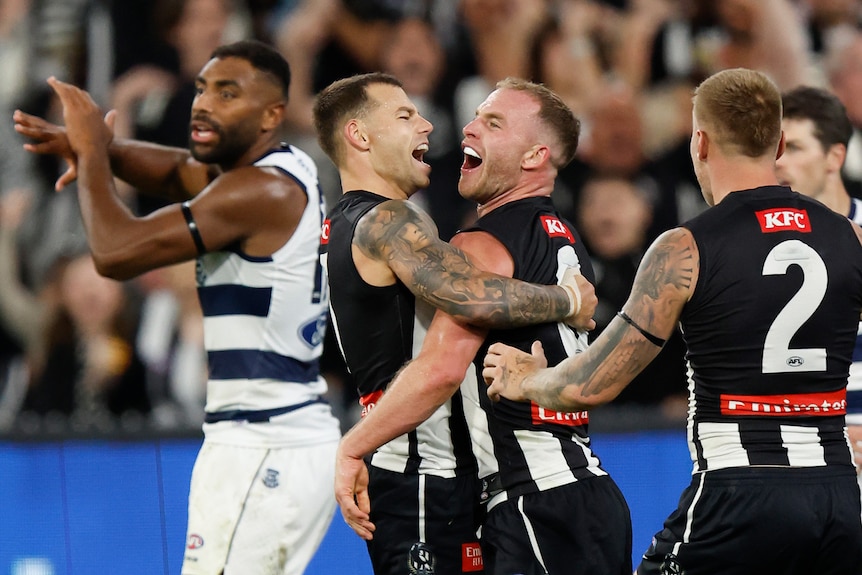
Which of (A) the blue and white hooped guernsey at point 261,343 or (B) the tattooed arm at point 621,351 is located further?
(A) the blue and white hooped guernsey at point 261,343

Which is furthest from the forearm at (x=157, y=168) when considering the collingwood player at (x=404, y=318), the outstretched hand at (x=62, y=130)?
the collingwood player at (x=404, y=318)

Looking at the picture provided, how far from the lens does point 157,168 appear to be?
5.86 metres

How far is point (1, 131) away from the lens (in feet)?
26.9

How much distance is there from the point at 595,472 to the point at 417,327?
0.82 metres

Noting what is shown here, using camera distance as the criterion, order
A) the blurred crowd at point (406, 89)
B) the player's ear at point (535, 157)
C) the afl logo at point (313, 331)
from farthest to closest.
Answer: the blurred crowd at point (406, 89)
the afl logo at point (313, 331)
the player's ear at point (535, 157)

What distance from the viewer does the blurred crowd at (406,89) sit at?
7715 millimetres

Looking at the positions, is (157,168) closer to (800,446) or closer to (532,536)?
(532,536)

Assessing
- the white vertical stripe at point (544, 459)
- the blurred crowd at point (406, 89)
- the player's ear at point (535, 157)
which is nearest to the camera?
the white vertical stripe at point (544, 459)

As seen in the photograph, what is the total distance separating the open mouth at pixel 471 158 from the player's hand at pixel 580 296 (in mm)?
572

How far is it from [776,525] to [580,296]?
0.99m

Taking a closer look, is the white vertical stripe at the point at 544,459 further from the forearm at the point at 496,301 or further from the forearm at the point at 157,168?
the forearm at the point at 157,168

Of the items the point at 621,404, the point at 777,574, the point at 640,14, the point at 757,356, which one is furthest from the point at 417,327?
the point at 640,14

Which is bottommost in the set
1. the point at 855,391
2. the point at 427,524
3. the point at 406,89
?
the point at 427,524

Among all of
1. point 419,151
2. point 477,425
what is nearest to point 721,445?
point 477,425
